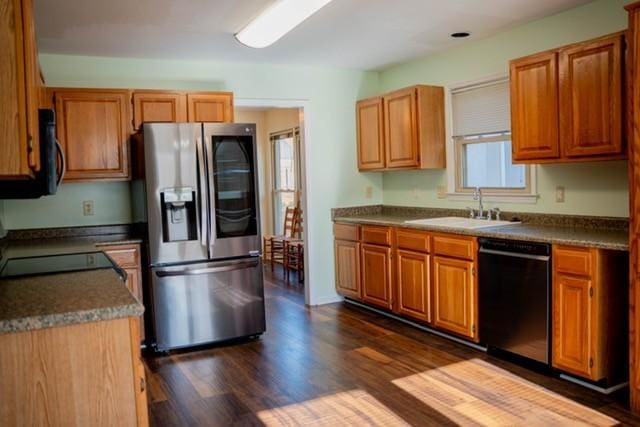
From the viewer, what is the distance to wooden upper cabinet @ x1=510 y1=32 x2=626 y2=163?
306cm

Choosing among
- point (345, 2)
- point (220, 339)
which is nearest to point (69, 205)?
point (220, 339)

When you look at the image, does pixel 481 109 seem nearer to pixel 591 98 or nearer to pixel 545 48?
pixel 545 48

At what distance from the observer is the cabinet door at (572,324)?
2988mm

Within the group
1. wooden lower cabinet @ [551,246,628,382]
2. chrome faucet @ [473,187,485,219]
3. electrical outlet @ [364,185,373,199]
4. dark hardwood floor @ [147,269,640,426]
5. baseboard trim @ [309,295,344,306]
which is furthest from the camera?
electrical outlet @ [364,185,373,199]

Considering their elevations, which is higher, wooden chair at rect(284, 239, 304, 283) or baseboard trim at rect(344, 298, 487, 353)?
wooden chair at rect(284, 239, 304, 283)

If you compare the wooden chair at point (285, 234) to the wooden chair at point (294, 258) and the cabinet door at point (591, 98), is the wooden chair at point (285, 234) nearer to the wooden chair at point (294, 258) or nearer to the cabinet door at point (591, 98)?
the wooden chair at point (294, 258)

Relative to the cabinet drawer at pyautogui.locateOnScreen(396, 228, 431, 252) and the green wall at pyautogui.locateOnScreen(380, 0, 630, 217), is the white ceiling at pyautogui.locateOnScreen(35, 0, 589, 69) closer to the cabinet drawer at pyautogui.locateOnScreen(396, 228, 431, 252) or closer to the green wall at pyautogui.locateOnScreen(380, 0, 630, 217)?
the green wall at pyautogui.locateOnScreen(380, 0, 630, 217)

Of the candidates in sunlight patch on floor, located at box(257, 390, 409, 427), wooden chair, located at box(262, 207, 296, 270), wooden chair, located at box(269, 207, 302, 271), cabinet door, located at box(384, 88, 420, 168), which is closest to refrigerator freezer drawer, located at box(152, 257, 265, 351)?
sunlight patch on floor, located at box(257, 390, 409, 427)

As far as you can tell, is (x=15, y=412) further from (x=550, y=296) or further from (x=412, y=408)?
(x=550, y=296)

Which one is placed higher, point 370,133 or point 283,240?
point 370,133

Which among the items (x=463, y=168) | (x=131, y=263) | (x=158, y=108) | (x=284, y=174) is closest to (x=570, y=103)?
(x=463, y=168)

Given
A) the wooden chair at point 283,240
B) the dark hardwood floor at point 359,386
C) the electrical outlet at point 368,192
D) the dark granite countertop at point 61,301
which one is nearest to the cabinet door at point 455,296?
the dark hardwood floor at point 359,386

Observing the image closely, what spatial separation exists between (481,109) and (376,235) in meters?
1.39

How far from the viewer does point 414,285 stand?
436 cm
